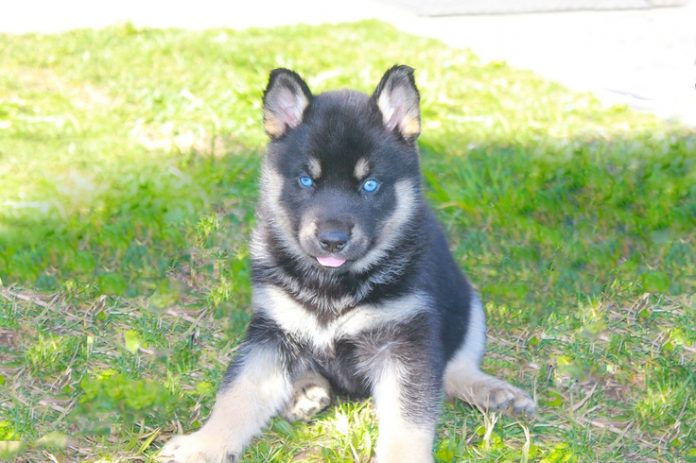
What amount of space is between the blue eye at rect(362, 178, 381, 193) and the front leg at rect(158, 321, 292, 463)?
83cm

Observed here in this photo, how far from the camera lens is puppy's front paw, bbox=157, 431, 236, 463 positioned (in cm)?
367

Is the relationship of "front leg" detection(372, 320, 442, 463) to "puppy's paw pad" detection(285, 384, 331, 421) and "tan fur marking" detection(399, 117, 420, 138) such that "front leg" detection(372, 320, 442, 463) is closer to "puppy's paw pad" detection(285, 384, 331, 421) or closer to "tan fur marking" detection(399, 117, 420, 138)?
"puppy's paw pad" detection(285, 384, 331, 421)

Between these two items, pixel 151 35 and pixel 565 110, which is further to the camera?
pixel 151 35

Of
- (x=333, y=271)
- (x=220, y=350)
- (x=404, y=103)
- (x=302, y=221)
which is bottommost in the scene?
(x=220, y=350)

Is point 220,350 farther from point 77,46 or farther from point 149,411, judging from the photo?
point 77,46

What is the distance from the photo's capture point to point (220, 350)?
15.2 ft

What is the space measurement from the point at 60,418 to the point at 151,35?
7.34 meters

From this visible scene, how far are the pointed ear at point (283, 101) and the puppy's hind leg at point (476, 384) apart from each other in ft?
4.77

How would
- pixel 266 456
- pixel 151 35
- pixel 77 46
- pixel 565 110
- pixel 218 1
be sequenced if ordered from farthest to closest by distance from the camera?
pixel 218 1 → pixel 151 35 → pixel 77 46 → pixel 565 110 → pixel 266 456

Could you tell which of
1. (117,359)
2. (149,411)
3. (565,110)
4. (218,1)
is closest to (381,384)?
(149,411)

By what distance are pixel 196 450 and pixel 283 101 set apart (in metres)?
1.61

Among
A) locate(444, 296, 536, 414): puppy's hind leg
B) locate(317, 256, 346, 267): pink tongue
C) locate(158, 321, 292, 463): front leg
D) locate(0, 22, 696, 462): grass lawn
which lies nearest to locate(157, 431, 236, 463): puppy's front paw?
locate(158, 321, 292, 463): front leg

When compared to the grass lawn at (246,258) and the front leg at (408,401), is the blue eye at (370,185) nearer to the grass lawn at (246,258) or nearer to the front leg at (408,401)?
the front leg at (408,401)

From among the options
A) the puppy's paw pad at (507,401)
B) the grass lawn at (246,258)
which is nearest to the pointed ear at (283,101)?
the grass lawn at (246,258)
